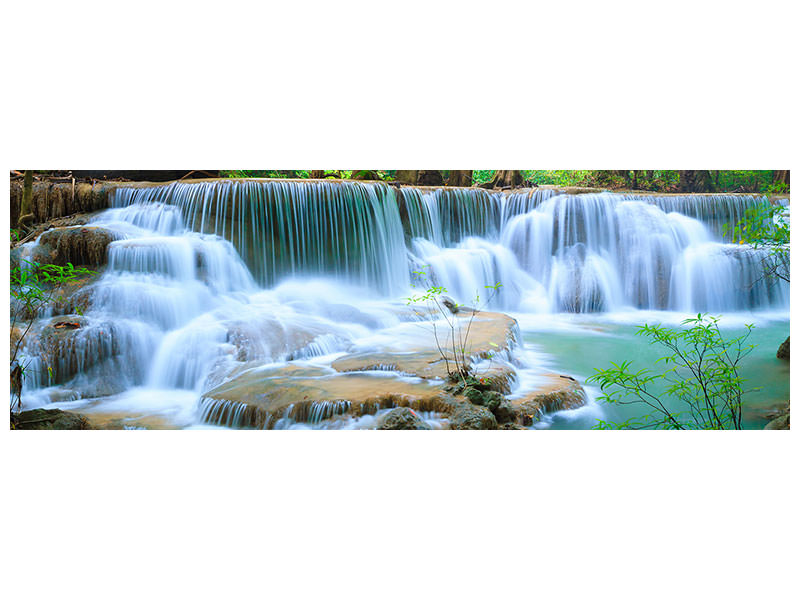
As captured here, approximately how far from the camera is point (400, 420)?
291 cm

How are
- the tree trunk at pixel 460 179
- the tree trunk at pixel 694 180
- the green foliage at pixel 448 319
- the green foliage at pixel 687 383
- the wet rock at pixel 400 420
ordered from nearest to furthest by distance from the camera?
the wet rock at pixel 400 420 < the green foliage at pixel 687 383 < the green foliage at pixel 448 319 < the tree trunk at pixel 694 180 < the tree trunk at pixel 460 179

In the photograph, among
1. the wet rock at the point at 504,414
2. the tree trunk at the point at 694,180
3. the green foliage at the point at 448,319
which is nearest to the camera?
the wet rock at the point at 504,414

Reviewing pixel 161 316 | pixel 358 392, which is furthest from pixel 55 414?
pixel 358 392

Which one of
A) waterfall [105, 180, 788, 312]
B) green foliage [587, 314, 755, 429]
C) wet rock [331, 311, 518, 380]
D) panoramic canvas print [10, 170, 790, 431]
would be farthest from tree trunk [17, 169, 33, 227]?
green foliage [587, 314, 755, 429]

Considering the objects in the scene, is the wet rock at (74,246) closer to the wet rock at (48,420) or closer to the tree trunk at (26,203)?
the tree trunk at (26,203)

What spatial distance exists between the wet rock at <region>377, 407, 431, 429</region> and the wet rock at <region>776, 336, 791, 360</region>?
2.30 meters

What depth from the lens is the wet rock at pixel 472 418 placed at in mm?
2938

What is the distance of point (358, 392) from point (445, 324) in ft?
2.57

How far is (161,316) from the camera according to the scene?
3.40 m

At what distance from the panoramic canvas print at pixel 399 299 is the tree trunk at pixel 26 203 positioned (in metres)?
0.01

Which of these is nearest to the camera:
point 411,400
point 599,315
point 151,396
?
point 411,400

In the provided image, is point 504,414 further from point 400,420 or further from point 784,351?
point 784,351

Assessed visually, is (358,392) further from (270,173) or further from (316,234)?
(270,173)

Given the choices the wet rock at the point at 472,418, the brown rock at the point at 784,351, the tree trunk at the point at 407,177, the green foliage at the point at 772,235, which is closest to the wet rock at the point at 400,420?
the wet rock at the point at 472,418
